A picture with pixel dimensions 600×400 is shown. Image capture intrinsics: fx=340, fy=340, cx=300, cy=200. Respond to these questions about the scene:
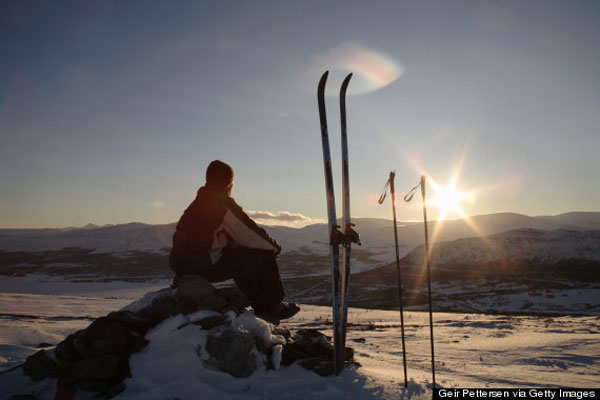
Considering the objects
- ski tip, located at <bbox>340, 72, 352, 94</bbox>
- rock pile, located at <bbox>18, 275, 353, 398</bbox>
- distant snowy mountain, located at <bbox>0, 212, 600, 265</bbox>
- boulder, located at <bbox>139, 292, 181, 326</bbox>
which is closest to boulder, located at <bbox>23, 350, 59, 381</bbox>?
rock pile, located at <bbox>18, 275, 353, 398</bbox>

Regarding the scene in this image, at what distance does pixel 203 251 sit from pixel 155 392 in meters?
1.52

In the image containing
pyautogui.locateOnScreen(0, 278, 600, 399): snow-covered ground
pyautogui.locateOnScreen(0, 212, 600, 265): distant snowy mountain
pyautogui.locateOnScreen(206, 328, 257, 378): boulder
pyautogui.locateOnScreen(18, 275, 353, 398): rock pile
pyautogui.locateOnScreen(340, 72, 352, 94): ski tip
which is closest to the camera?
pyautogui.locateOnScreen(0, 278, 600, 399): snow-covered ground

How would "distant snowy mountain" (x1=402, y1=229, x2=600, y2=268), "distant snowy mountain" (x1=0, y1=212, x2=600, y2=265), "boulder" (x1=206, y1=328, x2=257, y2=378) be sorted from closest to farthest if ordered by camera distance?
"boulder" (x1=206, y1=328, x2=257, y2=378) < "distant snowy mountain" (x1=402, y1=229, x2=600, y2=268) < "distant snowy mountain" (x1=0, y1=212, x2=600, y2=265)

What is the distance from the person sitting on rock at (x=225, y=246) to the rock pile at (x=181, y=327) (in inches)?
11.0

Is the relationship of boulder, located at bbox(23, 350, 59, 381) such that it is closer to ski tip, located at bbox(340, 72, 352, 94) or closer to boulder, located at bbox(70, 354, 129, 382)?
boulder, located at bbox(70, 354, 129, 382)

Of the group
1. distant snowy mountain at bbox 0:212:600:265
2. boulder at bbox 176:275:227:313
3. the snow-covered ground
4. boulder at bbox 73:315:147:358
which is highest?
boulder at bbox 176:275:227:313

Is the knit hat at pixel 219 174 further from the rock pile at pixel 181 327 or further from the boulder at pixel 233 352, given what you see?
the boulder at pixel 233 352

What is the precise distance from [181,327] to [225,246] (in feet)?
3.27

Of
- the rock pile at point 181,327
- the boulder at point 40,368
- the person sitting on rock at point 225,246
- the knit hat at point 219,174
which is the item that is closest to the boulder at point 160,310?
the rock pile at point 181,327

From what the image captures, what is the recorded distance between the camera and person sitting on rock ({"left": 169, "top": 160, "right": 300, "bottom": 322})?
3.92 meters

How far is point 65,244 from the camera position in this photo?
8656 cm

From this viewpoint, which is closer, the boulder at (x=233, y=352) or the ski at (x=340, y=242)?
the boulder at (x=233, y=352)

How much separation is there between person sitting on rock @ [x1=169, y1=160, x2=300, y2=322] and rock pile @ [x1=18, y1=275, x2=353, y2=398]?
0.28 metres

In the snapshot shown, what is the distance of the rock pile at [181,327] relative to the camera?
10.1 feet
